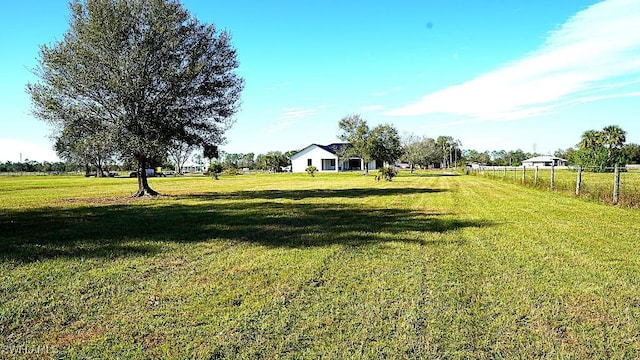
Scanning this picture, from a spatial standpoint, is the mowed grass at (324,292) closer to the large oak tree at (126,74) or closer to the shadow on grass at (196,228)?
the shadow on grass at (196,228)

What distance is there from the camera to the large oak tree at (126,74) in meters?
18.1

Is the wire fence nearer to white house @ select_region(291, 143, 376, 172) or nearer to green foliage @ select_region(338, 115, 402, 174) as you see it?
green foliage @ select_region(338, 115, 402, 174)

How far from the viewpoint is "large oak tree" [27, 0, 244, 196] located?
59.3ft

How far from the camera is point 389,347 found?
11.7 ft

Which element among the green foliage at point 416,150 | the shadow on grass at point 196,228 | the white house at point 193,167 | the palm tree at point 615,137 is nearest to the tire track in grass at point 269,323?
the shadow on grass at point 196,228

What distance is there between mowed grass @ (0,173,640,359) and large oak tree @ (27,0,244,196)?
9.58 metres

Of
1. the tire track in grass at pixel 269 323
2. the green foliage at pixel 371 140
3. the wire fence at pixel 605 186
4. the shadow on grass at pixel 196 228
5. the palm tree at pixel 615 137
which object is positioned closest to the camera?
the tire track in grass at pixel 269 323

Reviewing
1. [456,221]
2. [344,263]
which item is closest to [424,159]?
[456,221]

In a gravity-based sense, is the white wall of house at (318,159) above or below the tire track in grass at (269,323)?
above

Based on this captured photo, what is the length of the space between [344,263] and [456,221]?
539cm

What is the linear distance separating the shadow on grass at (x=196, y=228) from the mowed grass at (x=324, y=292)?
0.28 ft

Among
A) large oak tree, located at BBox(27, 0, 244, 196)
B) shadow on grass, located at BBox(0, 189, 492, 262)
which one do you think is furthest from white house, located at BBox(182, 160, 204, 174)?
shadow on grass, located at BBox(0, 189, 492, 262)

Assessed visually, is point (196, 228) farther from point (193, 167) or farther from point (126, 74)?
point (193, 167)

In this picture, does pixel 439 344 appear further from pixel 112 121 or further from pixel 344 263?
pixel 112 121
